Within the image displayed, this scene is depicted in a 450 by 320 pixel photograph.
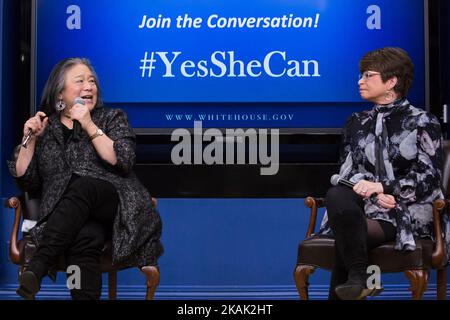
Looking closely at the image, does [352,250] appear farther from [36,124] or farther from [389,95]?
[36,124]

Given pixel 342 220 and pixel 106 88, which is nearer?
pixel 342 220

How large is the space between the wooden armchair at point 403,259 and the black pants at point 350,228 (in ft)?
0.18

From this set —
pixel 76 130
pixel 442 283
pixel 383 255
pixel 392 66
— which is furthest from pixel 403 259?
pixel 76 130

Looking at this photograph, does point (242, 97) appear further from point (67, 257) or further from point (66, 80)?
point (67, 257)

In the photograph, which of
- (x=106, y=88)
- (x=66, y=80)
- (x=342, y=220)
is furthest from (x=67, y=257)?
(x=106, y=88)

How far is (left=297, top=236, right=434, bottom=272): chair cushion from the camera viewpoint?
10.1 feet

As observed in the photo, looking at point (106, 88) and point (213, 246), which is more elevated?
point (106, 88)

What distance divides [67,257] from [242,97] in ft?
5.08

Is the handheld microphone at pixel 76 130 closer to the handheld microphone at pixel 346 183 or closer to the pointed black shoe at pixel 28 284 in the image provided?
the pointed black shoe at pixel 28 284

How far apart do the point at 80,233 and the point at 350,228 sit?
3.50 feet
